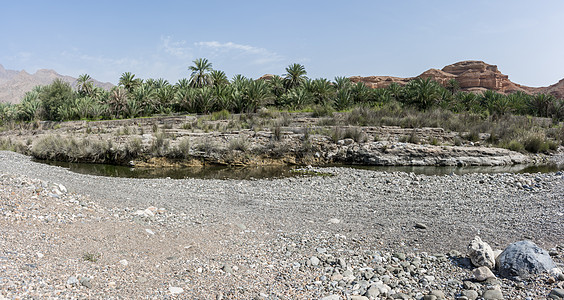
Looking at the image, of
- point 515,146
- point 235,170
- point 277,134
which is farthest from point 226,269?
point 515,146

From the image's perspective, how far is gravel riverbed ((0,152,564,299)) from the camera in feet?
11.0

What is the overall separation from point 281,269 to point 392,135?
17446 millimetres

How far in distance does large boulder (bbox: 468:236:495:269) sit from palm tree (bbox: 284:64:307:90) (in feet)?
106

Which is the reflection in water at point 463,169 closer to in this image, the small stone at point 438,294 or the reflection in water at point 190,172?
the reflection in water at point 190,172

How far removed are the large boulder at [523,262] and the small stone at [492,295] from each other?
51 cm

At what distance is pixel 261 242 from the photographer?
4953mm

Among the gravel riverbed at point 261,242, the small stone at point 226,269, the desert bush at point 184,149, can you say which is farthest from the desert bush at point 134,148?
the small stone at point 226,269

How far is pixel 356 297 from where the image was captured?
325cm

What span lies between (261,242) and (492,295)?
307 centimetres

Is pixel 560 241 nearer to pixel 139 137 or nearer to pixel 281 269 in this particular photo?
pixel 281 269

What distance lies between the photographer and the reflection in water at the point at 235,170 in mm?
13383

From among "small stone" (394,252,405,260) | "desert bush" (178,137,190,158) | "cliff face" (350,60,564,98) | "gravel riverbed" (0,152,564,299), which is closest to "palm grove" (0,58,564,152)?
"desert bush" (178,137,190,158)

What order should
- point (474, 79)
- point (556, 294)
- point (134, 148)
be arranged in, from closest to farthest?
point (556, 294) < point (134, 148) < point (474, 79)

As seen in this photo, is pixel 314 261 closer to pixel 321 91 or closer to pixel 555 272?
pixel 555 272
